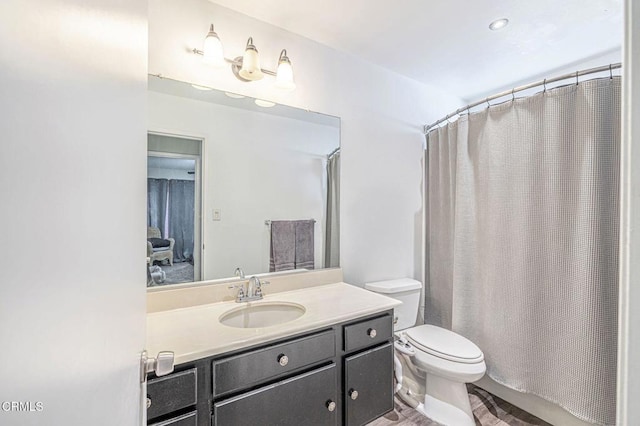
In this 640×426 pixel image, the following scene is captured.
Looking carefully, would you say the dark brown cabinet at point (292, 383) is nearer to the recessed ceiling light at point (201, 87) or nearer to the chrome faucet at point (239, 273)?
the chrome faucet at point (239, 273)

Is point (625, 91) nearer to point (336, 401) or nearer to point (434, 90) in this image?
point (336, 401)

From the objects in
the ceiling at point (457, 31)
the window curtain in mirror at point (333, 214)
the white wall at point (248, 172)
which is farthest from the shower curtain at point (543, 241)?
the white wall at point (248, 172)

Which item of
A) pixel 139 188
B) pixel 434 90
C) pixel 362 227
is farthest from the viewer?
pixel 434 90

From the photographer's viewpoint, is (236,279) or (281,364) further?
(236,279)

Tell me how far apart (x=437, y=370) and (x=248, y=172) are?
5.34 feet

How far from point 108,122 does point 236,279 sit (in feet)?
4.18

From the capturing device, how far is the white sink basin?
1462 millimetres

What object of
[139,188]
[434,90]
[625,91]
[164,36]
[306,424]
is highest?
[434,90]

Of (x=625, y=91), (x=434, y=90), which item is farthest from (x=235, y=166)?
(x=434, y=90)

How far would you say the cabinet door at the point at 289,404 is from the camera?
1058 mm

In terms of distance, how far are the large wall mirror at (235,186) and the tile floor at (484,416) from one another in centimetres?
101

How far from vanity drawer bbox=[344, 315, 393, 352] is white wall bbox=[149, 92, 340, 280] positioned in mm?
572

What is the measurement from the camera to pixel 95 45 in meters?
0.41

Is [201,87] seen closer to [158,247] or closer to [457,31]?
[158,247]
